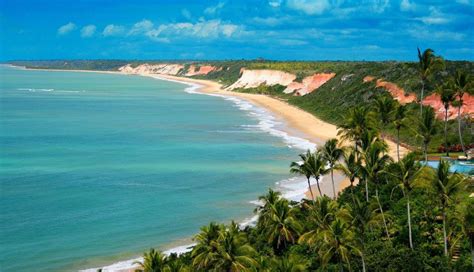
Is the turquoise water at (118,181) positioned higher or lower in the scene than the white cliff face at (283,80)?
lower

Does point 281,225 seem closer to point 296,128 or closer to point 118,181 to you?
point 118,181

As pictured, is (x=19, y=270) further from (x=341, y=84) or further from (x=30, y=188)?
(x=341, y=84)

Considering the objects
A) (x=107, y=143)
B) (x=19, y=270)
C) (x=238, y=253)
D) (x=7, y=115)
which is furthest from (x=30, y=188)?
(x=7, y=115)

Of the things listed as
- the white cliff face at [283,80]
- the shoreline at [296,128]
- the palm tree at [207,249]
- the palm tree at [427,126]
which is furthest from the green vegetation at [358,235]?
the white cliff face at [283,80]

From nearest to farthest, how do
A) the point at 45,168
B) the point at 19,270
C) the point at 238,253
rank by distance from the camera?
the point at 238,253, the point at 19,270, the point at 45,168

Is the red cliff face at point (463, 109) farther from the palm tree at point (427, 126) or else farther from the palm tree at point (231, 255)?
the palm tree at point (231, 255)

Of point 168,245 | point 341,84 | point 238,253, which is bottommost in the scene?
point 168,245

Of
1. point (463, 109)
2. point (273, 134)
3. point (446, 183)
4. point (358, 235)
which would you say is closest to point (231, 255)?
point (358, 235)
